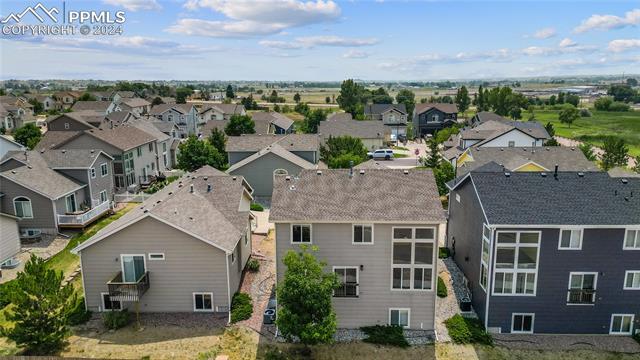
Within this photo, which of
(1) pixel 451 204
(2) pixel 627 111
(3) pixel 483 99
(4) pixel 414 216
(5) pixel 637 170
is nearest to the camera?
(4) pixel 414 216

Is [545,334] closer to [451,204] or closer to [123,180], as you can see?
[451,204]

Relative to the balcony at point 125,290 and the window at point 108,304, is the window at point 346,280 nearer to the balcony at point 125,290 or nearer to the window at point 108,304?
the balcony at point 125,290

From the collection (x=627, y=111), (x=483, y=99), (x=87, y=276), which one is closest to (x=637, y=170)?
(x=87, y=276)

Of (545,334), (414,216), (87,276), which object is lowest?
(545,334)

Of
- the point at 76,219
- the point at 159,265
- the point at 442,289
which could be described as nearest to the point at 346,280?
the point at 442,289

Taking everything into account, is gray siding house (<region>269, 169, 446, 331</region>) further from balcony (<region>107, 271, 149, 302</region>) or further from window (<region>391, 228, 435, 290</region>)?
balcony (<region>107, 271, 149, 302</region>)

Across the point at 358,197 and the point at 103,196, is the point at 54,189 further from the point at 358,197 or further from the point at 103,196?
the point at 358,197

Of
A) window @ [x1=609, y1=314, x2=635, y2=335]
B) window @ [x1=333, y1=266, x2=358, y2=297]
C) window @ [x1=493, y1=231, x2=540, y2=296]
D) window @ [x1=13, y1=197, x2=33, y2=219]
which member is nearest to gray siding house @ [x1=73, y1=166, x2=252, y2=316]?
window @ [x1=333, y1=266, x2=358, y2=297]
